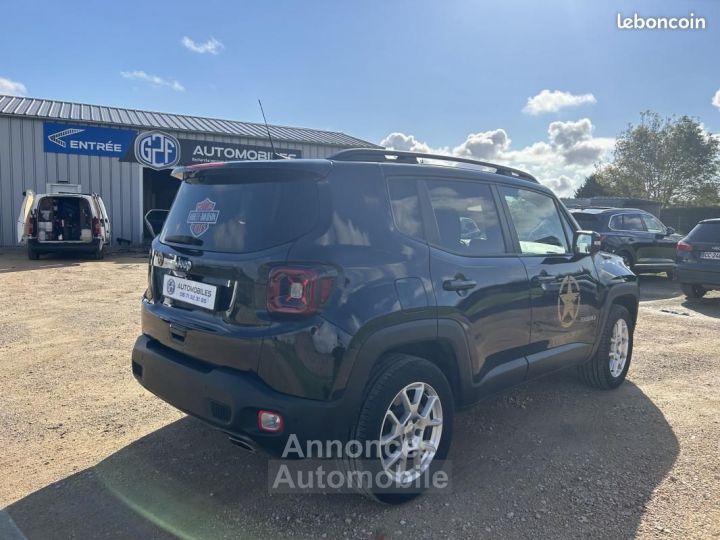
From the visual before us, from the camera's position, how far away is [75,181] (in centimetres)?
1839

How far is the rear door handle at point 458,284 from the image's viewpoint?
3.02m

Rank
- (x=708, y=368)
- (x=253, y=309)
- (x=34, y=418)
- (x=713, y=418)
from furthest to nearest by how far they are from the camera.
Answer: (x=708, y=368), (x=713, y=418), (x=34, y=418), (x=253, y=309)

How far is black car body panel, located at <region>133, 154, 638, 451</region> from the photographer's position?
250 centimetres

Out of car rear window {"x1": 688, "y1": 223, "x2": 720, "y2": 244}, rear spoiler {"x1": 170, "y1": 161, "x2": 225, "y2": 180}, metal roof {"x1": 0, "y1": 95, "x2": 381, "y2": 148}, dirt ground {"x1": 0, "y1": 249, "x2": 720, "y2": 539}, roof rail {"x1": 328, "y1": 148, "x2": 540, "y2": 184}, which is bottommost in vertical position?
dirt ground {"x1": 0, "y1": 249, "x2": 720, "y2": 539}

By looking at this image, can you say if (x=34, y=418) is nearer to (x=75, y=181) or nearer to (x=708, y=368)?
(x=708, y=368)

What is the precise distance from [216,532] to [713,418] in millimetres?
3871

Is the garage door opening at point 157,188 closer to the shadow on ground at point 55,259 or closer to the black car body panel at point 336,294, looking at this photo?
the shadow on ground at point 55,259

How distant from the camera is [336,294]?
8.25ft

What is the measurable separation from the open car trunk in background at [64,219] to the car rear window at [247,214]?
12.7 metres

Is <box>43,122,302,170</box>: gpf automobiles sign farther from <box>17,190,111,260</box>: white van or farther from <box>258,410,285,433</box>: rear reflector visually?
<box>258,410,285,433</box>: rear reflector

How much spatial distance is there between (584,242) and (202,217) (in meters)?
3.05

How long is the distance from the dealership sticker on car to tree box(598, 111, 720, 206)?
120 feet

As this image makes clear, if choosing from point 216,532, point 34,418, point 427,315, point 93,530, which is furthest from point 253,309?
point 34,418

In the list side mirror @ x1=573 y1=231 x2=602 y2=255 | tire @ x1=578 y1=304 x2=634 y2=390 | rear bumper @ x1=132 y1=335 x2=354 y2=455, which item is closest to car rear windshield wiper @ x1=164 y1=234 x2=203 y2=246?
rear bumper @ x1=132 y1=335 x2=354 y2=455
